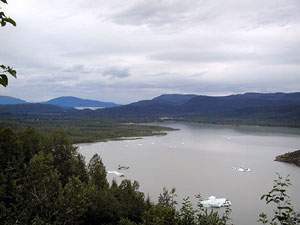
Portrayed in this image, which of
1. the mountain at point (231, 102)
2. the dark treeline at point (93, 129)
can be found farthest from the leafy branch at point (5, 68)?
the mountain at point (231, 102)

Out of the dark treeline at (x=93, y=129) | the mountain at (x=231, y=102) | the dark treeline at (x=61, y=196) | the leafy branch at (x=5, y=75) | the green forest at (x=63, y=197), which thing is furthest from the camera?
the mountain at (x=231, y=102)

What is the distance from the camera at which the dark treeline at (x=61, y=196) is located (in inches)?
242

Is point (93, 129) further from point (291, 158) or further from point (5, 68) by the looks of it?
point (5, 68)

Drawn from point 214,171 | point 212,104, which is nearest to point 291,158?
point 214,171

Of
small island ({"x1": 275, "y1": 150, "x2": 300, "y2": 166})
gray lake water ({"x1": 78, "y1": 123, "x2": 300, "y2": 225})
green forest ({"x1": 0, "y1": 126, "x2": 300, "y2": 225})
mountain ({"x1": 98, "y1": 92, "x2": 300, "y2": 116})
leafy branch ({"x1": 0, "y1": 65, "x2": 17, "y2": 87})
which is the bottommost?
gray lake water ({"x1": 78, "y1": 123, "x2": 300, "y2": 225})

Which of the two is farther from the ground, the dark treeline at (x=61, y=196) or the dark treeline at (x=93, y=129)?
the dark treeline at (x=61, y=196)

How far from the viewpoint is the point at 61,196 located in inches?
295

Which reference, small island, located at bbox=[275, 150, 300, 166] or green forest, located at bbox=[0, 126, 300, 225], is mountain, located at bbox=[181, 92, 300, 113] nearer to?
small island, located at bbox=[275, 150, 300, 166]

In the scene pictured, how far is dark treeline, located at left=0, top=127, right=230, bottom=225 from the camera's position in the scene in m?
6.14

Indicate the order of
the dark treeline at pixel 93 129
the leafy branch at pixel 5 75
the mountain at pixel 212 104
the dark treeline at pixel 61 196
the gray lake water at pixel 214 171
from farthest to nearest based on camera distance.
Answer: the mountain at pixel 212 104
the dark treeline at pixel 93 129
the gray lake water at pixel 214 171
the dark treeline at pixel 61 196
the leafy branch at pixel 5 75

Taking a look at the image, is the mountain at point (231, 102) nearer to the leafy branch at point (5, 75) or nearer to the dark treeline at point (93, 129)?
the dark treeline at point (93, 129)

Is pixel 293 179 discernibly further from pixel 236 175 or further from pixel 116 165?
pixel 116 165

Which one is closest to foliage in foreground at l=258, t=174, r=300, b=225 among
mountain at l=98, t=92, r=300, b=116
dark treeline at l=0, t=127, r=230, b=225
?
dark treeline at l=0, t=127, r=230, b=225

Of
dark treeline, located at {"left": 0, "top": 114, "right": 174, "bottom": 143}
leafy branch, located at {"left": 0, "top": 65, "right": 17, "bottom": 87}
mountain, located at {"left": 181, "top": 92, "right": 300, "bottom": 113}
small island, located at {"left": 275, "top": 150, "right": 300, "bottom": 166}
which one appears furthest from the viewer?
mountain, located at {"left": 181, "top": 92, "right": 300, "bottom": 113}
